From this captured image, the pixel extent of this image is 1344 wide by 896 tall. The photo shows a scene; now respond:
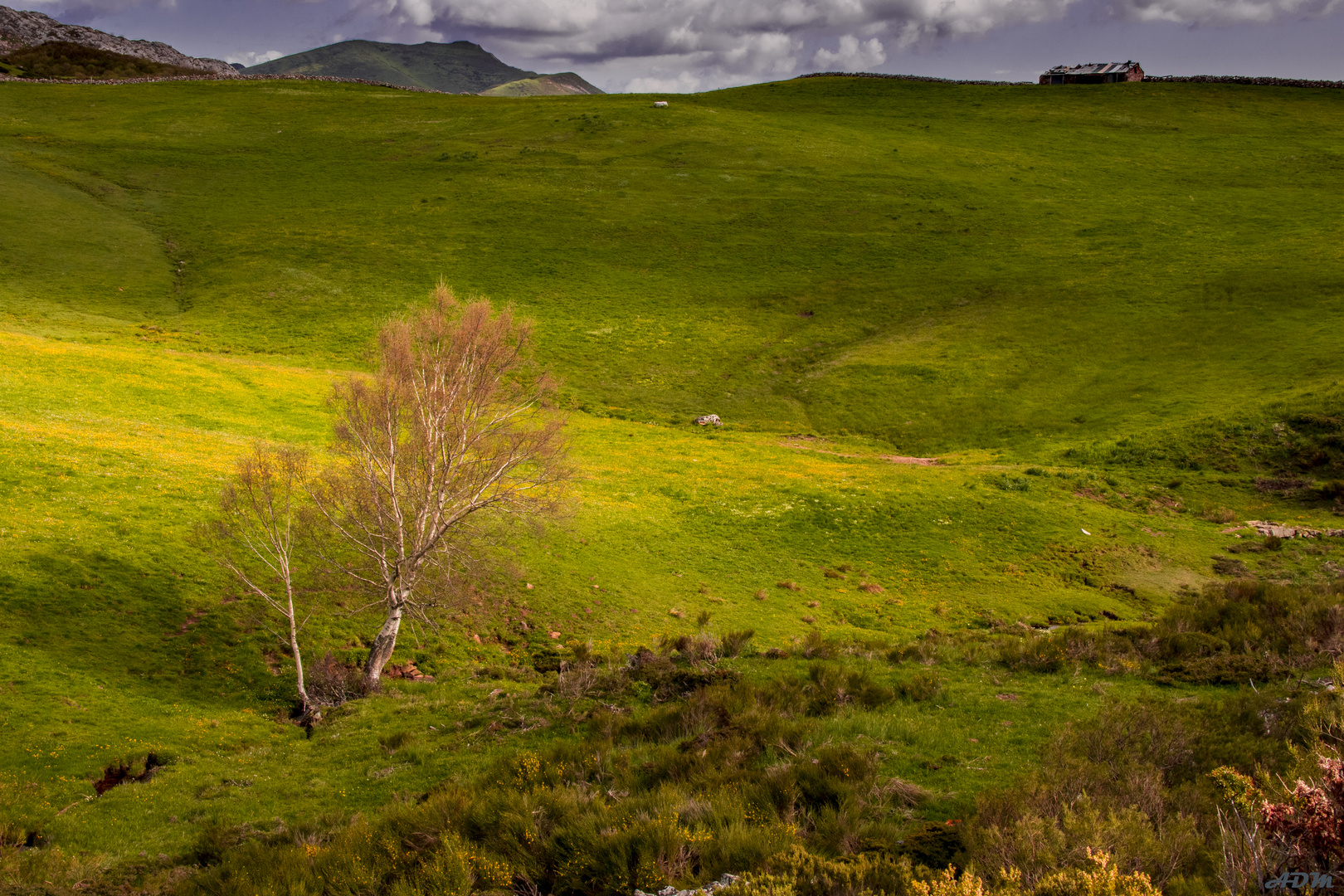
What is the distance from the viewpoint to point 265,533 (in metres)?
23.9

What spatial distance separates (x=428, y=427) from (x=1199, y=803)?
54.8 ft

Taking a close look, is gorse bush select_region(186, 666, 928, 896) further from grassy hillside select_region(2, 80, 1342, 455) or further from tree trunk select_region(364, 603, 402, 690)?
grassy hillside select_region(2, 80, 1342, 455)

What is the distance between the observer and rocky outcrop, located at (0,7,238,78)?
508ft

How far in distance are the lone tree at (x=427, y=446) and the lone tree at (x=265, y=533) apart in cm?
140

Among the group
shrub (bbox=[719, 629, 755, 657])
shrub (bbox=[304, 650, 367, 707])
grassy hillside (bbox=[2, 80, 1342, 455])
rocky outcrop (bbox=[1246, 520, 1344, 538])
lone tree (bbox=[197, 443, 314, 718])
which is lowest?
shrub (bbox=[304, 650, 367, 707])

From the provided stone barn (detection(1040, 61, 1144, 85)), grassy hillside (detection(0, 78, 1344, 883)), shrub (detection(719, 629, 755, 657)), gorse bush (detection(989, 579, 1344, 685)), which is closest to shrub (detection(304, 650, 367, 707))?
grassy hillside (detection(0, 78, 1344, 883))

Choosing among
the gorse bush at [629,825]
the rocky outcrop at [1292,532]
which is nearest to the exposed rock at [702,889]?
the gorse bush at [629,825]

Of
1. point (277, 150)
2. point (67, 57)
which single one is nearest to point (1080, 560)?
point (277, 150)

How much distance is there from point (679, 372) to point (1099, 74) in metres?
92.0

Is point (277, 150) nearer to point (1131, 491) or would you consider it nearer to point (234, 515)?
point (234, 515)

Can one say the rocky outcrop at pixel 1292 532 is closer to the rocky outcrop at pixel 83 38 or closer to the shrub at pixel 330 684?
the shrub at pixel 330 684

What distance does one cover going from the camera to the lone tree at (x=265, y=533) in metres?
18.9

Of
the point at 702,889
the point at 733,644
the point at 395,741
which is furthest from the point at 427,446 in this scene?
the point at 702,889

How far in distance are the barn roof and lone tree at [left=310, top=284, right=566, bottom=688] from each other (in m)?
118
